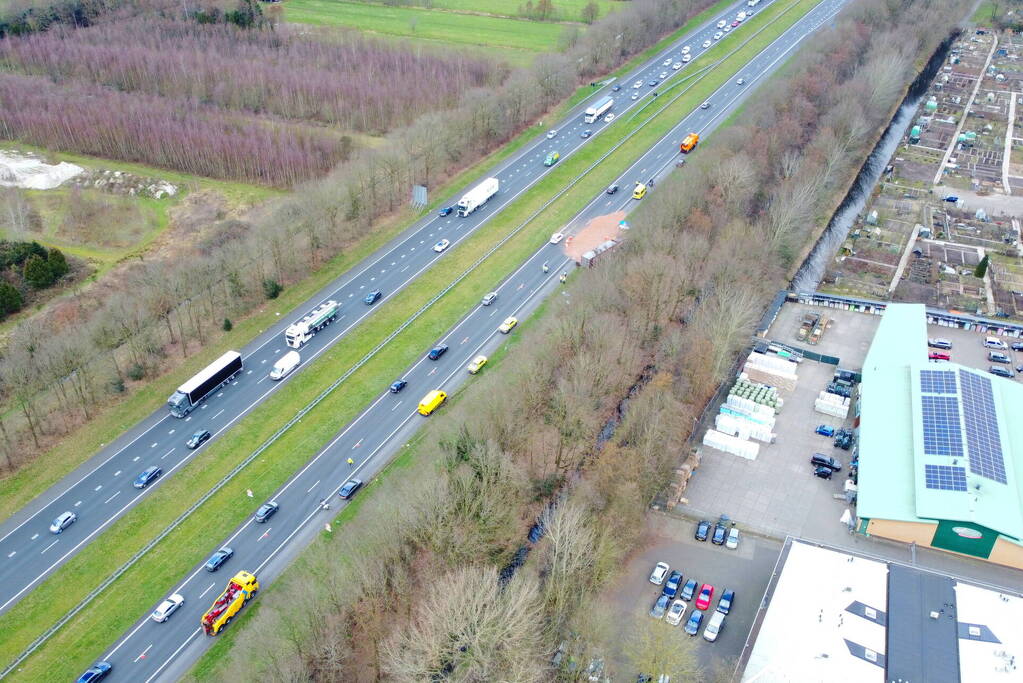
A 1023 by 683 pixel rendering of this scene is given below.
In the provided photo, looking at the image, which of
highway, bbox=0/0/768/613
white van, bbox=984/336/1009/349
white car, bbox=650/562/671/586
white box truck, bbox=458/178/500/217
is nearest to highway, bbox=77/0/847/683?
highway, bbox=0/0/768/613

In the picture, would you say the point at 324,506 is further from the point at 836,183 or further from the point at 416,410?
the point at 836,183

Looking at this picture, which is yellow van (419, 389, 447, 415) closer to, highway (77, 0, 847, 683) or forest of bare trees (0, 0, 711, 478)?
highway (77, 0, 847, 683)

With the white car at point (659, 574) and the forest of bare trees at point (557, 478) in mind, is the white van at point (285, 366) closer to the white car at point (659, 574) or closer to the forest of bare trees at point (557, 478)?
the forest of bare trees at point (557, 478)

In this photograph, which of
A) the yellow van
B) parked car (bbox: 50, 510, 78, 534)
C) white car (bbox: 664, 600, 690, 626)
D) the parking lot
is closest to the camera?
the parking lot

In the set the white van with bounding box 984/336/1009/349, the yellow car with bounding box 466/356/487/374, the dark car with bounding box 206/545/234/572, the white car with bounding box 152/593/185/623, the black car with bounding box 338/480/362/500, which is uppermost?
the white van with bounding box 984/336/1009/349

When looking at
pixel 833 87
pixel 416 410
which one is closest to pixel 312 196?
pixel 416 410

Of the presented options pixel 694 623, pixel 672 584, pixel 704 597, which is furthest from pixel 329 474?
pixel 704 597
